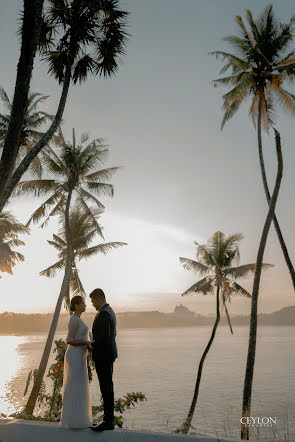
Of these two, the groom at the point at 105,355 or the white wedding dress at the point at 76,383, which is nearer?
the groom at the point at 105,355

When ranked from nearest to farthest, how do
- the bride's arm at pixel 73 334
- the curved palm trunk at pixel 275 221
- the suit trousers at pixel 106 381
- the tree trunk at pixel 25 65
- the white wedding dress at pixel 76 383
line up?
the suit trousers at pixel 106 381 → the white wedding dress at pixel 76 383 → the bride's arm at pixel 73 334 → the tree trunk at pixel 25 65 → the curved palm trunk at pixel 275 221

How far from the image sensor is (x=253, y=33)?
17.3 meters

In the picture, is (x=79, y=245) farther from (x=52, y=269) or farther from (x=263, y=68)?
(x=263, y=68)

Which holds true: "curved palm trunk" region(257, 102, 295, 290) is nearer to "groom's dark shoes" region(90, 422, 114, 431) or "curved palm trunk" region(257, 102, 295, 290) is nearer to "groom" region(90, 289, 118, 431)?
"groom" region(90, 289, 118, 431)

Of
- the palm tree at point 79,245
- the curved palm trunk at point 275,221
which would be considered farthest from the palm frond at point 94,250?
the curved palm trunk at point 275,221

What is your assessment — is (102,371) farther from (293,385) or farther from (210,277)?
(293,385)

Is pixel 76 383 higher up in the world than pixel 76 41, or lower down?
lower down

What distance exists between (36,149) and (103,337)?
5818 millimetres

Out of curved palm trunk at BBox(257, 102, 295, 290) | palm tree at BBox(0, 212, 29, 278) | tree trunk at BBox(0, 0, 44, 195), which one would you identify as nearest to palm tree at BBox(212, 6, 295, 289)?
curved palm trunk at BBox(257, 102, 295, 290)

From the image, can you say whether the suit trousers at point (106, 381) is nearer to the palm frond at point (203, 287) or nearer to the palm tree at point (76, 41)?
the palm tree at point (76, 41)

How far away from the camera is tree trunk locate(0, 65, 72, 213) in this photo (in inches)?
339

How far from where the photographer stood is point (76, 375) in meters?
6.03

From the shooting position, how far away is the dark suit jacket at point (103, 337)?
579 centimetres

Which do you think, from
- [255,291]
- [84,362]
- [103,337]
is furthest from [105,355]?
[255,291]
